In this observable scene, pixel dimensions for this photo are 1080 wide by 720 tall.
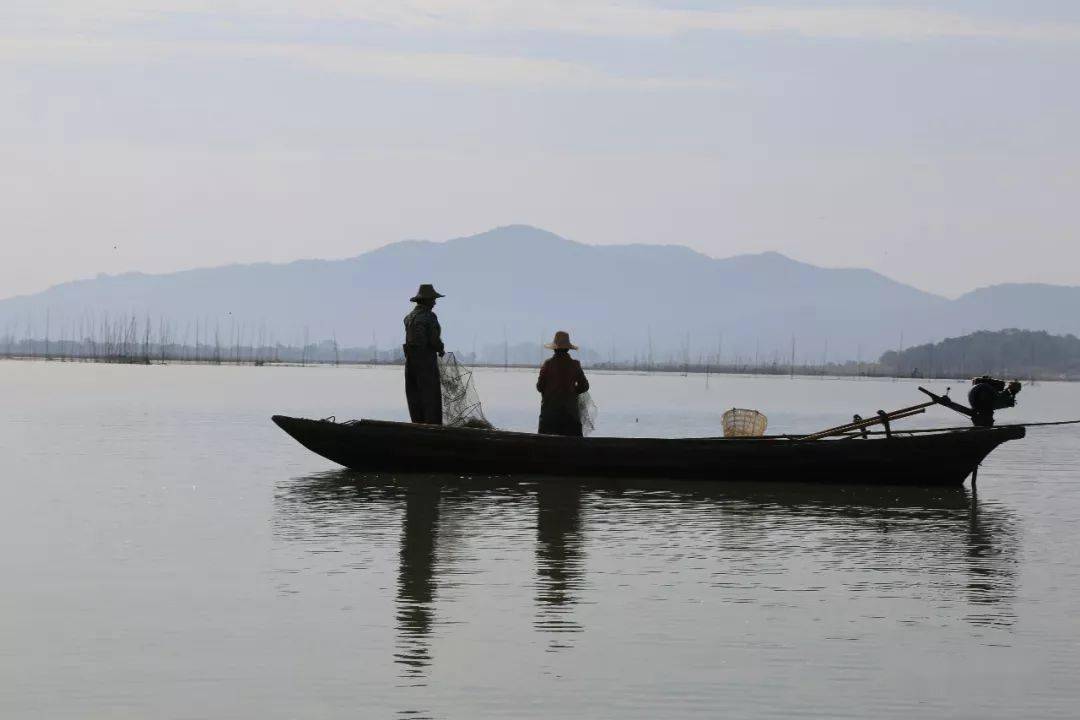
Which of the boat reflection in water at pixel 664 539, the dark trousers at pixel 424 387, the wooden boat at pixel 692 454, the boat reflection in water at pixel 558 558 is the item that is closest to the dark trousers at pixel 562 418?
the wooden boat at pixel 692 454

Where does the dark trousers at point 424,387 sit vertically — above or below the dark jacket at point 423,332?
below

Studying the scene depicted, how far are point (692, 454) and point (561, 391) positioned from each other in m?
2.08

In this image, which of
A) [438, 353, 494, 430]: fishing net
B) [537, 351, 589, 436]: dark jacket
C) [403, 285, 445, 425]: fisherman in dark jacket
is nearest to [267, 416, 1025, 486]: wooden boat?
[403, 285, 445, 425]: fisherman in dark jacket

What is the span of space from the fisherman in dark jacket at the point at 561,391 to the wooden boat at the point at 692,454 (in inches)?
20.7

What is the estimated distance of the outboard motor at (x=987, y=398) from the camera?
22.5 meters

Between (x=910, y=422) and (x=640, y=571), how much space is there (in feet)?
147

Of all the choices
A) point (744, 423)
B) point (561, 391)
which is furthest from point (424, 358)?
point (744, 423)

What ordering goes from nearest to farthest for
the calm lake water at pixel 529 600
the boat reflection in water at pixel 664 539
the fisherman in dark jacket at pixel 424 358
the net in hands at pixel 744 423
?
the calm lake water at pixel 529 600 → the boat reflection in water at pixel 664 539 → the fisherman in dark jacket at pixel 424 358 → the net in hands at pixel 744 423

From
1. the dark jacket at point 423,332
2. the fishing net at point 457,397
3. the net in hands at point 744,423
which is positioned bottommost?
the net in hands at point 744,423

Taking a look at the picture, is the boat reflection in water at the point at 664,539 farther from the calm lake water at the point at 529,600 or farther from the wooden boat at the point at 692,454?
the wooden boat at the point at 692,454

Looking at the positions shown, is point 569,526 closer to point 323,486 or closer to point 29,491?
point 323,486

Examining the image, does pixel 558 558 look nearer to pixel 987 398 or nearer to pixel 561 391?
pixel 561 391

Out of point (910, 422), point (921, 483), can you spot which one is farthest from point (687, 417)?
point (921, 483)

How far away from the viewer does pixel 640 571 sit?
14188 millimetres
